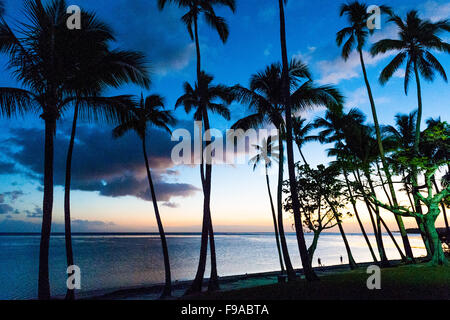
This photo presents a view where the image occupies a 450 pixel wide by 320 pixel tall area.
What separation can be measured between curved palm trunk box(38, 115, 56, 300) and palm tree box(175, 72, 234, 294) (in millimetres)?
7277

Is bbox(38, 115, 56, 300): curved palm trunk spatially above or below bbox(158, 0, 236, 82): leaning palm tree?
below

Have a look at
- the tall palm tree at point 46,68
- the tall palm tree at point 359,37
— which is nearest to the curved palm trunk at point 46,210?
the tall palm tree at point 46,68

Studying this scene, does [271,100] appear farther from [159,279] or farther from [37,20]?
[159,279]

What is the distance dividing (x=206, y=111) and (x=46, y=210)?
9.57m

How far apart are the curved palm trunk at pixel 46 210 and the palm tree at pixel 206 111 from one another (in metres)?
7.28

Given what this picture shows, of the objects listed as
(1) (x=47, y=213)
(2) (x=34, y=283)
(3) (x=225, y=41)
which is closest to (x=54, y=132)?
(1) (x=47, y=213)

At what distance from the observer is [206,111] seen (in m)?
15.0

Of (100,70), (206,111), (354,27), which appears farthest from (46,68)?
(354,27)

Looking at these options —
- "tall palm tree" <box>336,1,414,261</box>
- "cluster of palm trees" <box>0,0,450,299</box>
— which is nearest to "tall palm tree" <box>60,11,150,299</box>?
"cluster of palm trees" <box>0,0,450,299</box>

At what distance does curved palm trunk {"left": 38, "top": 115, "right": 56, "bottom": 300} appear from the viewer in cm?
742

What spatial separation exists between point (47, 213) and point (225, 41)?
12.7 m

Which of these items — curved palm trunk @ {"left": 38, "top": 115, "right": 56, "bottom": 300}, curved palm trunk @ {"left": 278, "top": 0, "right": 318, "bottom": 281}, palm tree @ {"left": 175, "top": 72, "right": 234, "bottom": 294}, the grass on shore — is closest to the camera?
the grass on shore

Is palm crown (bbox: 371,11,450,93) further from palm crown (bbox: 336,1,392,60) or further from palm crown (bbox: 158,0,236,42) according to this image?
palm crown (bbox: 158,0,236,42)
